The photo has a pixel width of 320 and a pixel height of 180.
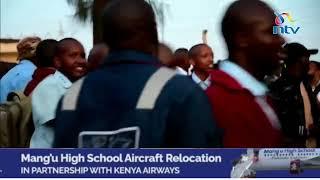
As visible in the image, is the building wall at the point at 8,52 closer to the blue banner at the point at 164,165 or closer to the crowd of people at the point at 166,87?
the crowd of people at the point at 166,87

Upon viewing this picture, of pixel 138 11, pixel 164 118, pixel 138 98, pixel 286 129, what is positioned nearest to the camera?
pixel 164 118

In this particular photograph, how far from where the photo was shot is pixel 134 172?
3.17m

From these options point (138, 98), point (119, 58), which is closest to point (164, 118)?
point (138, 98)

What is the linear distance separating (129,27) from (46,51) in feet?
2.33

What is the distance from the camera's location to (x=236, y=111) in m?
2.71

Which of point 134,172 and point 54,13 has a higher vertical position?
point 54,13

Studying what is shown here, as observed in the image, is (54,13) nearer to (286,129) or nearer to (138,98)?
(138,98)

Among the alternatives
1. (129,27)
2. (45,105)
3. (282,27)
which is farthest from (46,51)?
(282,27)

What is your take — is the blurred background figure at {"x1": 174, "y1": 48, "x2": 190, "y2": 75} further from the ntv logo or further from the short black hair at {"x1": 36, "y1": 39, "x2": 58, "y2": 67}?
the short black hair at {"x1": 36, "y1": 39, "x2": 58, "y2": 67}

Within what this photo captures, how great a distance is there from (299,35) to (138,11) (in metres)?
1.00

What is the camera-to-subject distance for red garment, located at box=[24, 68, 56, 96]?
3.05m

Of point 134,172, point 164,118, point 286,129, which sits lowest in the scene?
point 134,172

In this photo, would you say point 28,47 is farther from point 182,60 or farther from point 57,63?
point 182,60

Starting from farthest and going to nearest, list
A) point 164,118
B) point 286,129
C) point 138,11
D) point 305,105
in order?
point 305,105
point 286,129
point 138,11
point 164,118
